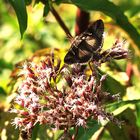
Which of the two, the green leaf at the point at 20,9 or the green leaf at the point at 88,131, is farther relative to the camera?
the green leaf at the point at 88,131

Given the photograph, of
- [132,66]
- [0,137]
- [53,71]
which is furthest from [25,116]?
[132,66]

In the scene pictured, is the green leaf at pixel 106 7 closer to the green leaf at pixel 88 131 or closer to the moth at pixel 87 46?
the moth at pixel 87 46

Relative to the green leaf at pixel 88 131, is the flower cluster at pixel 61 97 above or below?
above

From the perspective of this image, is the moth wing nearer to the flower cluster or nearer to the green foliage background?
the flower cluster

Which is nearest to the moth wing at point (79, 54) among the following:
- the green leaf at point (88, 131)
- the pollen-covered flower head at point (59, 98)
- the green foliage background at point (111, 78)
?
the pollen-covered flower head at point (59, 98)

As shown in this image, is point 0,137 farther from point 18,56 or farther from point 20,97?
point 18,56

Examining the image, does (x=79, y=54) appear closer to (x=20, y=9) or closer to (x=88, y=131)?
(x=20, y=9)

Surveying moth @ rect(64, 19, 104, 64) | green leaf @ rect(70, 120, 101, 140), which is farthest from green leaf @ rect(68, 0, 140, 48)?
green leaf @ rect(70, 120, 101, 140)
